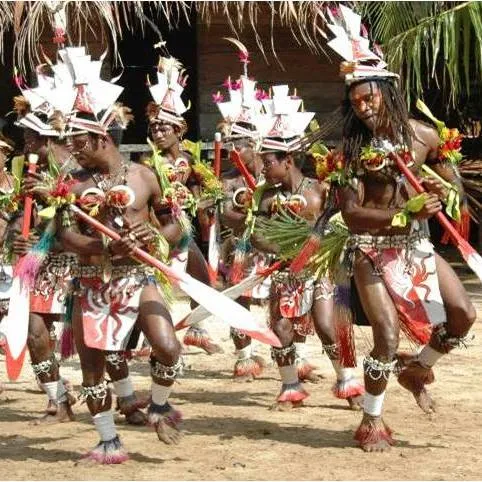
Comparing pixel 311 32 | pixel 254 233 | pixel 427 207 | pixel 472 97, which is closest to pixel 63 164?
pixel 254 233

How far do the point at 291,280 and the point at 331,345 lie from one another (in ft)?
1.57

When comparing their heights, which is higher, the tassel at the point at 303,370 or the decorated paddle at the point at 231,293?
the decorated paddle at the point at 231,293

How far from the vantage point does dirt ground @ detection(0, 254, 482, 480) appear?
6.54 metres

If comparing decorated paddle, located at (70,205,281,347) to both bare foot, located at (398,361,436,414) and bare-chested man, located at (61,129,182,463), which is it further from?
→ bare foot, located at (398,361,436,414)

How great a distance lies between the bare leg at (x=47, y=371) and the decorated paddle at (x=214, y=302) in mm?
1389

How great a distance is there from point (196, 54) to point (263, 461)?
934cm

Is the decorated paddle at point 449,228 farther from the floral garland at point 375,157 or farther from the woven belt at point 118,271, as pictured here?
the woven belt at point 118,271

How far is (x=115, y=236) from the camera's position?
6.52m

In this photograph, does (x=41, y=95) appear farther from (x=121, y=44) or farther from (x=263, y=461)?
(x=121, y=44)

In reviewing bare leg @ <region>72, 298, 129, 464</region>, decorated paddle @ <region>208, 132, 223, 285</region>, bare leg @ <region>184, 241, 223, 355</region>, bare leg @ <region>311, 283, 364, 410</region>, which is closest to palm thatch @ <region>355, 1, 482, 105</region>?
decorated paddle @ <region>208, 132, 223, 285</region>

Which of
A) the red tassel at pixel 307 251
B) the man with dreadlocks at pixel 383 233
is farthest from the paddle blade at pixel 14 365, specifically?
the man with dreadlocks at pixel 383 233

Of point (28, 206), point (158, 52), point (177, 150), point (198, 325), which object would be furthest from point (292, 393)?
point (158, 52)

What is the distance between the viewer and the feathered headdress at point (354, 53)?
6.86 meters

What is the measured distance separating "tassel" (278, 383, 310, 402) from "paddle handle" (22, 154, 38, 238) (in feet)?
6.31
